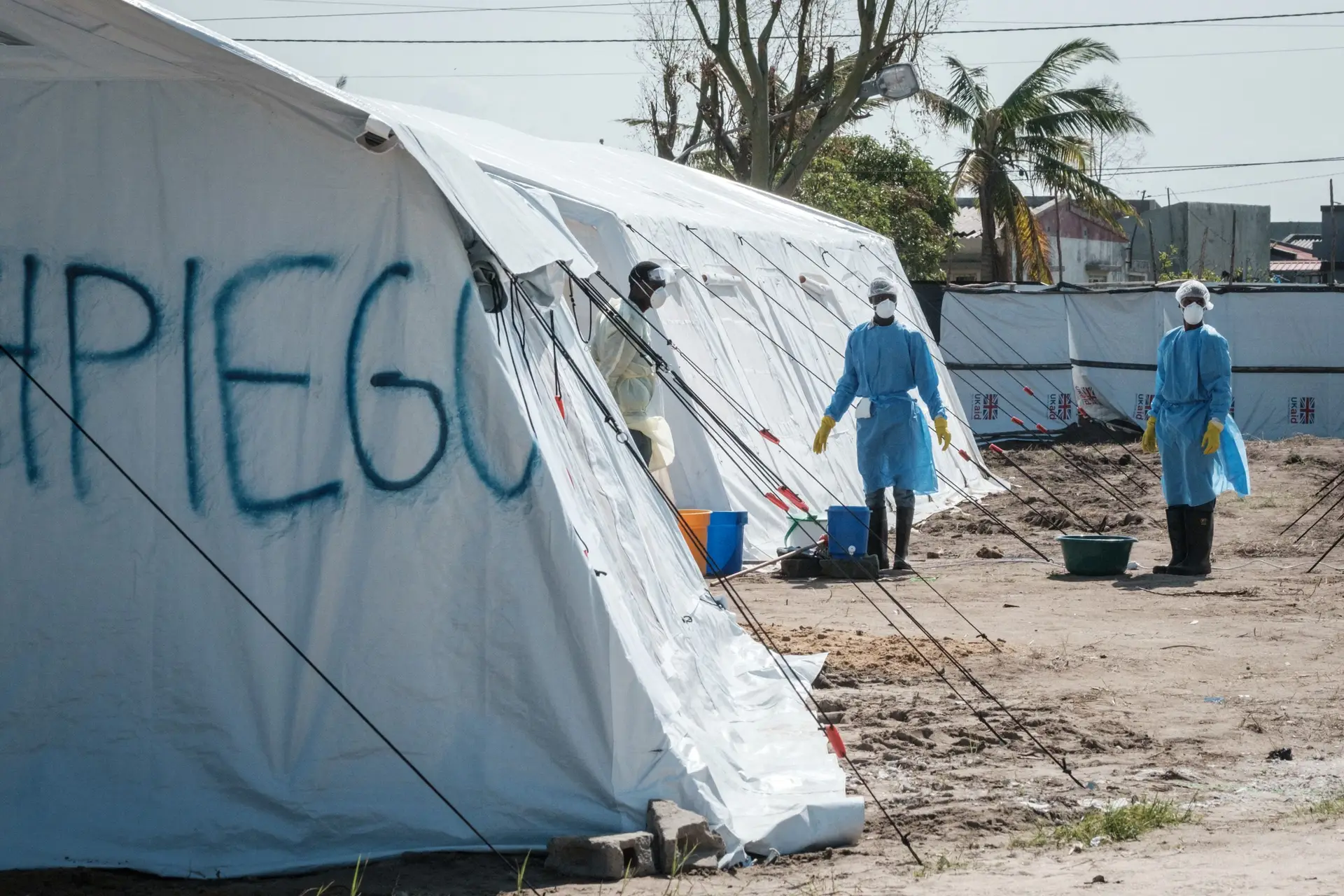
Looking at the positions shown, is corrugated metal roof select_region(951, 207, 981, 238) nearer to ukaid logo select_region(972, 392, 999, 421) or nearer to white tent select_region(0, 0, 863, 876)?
ukaid logo select_region(972, 392, 999, 421)

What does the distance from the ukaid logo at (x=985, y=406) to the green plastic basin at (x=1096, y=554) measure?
10809mm

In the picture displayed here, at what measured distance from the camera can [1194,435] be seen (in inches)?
389

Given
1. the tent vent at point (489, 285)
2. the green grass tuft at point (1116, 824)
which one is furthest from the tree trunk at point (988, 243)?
the tent vent at point (489, 285)

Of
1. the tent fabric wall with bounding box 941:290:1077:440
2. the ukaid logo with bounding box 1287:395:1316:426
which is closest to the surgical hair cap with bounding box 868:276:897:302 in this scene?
the tent fabric wall with bounding box 941:290:1077:440

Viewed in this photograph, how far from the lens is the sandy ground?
12.8ft

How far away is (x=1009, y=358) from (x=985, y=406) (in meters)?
0.70

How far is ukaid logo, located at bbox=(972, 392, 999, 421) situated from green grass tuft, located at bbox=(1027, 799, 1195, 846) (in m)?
16.3

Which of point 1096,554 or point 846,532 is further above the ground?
point 846,532

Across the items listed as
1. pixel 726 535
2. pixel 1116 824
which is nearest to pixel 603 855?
pixel 1116 824

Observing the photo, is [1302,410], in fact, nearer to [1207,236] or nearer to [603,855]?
[603,855]

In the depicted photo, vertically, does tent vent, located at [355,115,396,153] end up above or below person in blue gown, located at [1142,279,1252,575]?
above

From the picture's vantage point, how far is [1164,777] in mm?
5109

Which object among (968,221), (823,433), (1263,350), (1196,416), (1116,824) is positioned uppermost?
(968,221)

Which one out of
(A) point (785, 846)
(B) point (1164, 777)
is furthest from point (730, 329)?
(A) point (785, 846)
